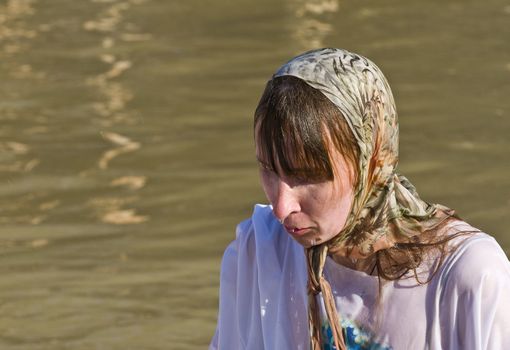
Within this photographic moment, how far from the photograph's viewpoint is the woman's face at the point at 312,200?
2.44 meters

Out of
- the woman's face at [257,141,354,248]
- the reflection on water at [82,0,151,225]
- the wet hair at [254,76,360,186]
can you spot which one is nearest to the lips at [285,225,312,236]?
the woman's face at [257,141,354,248]

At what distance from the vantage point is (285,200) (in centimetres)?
245

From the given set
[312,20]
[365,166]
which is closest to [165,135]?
[312,20]

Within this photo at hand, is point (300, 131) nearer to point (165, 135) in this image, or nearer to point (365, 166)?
point (365, 166)

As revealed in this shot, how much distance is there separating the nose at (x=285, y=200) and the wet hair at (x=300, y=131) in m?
0.03

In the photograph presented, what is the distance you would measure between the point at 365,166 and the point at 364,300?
290mm

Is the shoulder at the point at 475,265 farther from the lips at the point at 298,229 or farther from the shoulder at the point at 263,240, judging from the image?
the shoulder at the point at 263,240

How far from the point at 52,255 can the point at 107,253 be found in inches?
→ 10.2

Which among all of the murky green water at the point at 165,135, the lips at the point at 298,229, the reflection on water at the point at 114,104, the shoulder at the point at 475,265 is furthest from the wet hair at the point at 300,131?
the reflection on water at the point at 114,104

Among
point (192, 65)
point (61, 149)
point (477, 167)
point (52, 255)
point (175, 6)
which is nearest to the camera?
point (52, 255)

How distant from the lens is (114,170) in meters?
7.30

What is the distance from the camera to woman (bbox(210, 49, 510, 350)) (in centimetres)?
241

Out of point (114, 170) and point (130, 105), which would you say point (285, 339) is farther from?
point (130, 105)

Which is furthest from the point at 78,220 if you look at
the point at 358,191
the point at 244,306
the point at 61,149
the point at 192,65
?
the point at 358,191
